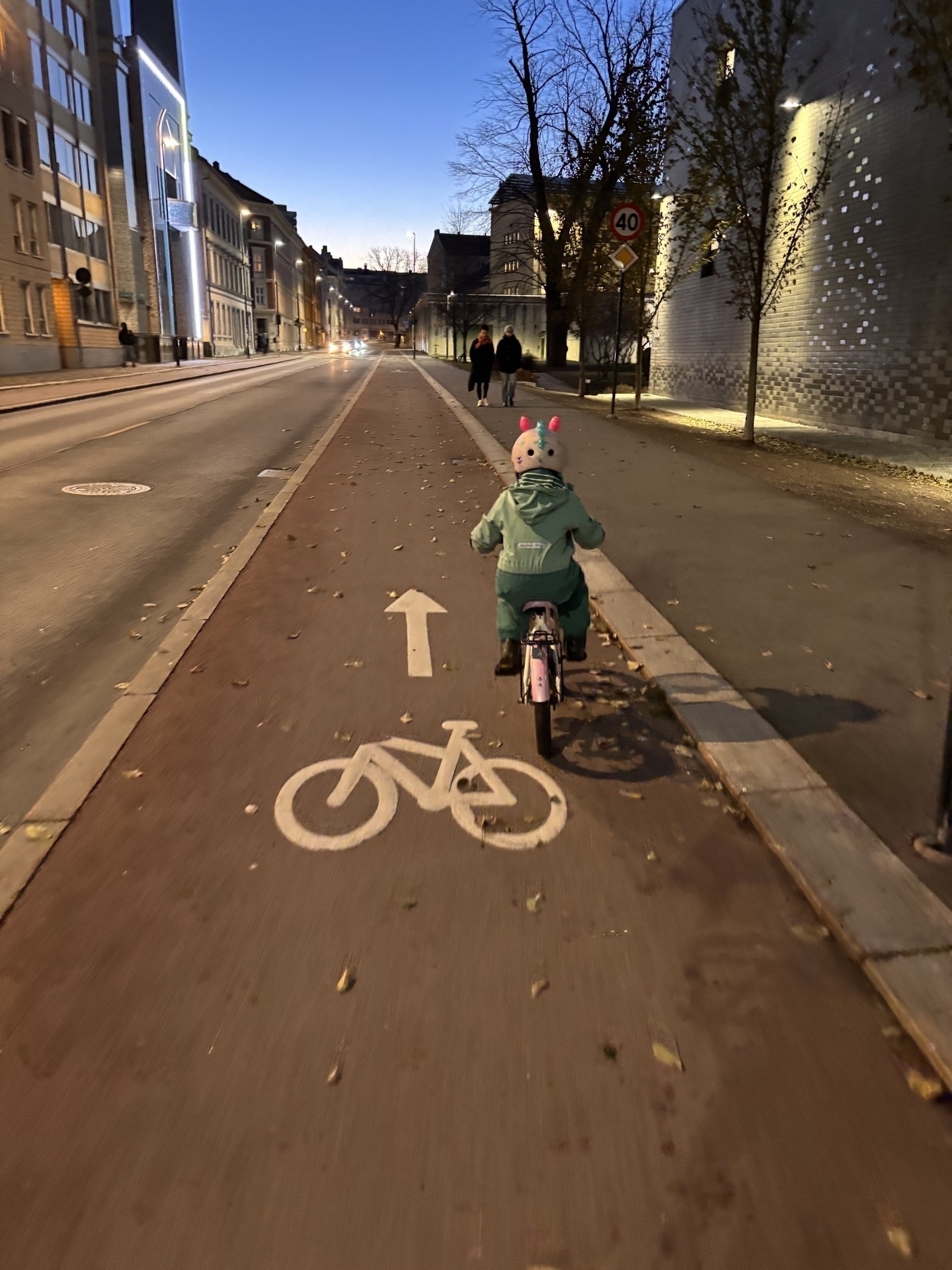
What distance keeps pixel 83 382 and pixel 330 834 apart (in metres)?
34.0

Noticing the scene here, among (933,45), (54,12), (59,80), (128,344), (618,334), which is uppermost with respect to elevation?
(54,12)

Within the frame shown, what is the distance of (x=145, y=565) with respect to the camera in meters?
7.79

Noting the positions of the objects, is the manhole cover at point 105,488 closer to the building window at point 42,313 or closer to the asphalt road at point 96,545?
the asphalt road at point 96,545

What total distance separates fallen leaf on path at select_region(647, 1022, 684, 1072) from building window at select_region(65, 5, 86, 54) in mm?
54452

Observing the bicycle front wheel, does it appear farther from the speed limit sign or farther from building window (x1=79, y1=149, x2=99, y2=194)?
building window (x1=79, y1=149, x2=99, y2=194)

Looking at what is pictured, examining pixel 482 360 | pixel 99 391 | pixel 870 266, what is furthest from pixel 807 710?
pixel 99 391

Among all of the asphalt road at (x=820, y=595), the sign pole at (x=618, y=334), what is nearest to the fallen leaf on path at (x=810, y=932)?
the asphalt road at (x=820, y=595)

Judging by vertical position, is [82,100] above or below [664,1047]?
above

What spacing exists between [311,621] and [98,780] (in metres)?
2.38

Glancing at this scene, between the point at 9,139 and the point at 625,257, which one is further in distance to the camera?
the point at 9,139

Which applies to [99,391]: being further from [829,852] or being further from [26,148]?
[829,852]

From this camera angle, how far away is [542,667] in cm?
394

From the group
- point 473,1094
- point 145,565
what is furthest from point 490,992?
point 145,565

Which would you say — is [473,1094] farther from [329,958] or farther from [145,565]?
[145,565]
